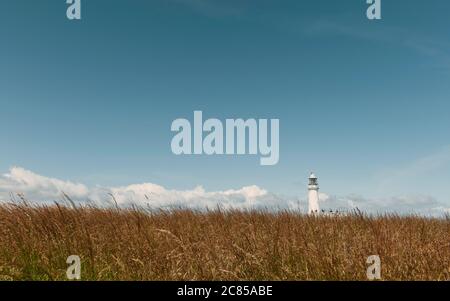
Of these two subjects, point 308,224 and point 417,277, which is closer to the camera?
point 417,277

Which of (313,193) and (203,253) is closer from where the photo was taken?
(203,253)

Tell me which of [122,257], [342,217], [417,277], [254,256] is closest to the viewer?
[417,277]

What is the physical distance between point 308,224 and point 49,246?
5336mm

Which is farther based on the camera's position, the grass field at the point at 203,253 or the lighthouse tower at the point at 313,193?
the lighthouse tower at the point at 313,193

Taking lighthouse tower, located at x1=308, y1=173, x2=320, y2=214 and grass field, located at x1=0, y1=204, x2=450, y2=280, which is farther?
lighthouse tower, located at x1=308, y1=173, x2=320, y2=214

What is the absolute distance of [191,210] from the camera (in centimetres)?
1095

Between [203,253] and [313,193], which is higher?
[313,193]

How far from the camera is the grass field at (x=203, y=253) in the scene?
17.2 feet

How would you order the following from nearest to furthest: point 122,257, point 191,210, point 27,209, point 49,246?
point 122,257
point 49,246
point 27,209
point 191,210

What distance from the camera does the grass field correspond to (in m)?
5.24

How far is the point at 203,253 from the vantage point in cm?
592

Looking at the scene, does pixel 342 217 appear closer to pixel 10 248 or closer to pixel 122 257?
pixel 122 257
